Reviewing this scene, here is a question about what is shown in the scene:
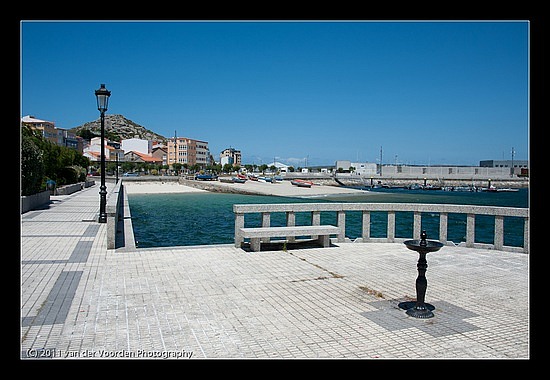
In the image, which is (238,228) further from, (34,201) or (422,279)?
(34,201)

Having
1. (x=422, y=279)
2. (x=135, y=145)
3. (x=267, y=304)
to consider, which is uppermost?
(x=135, y=145)

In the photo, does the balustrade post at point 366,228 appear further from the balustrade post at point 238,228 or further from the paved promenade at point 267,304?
the balustrade post at point 238,228

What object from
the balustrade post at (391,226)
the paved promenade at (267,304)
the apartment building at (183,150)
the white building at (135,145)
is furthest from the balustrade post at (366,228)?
the white building at (135,145)

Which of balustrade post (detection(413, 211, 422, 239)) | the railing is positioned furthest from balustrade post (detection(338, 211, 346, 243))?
balustrade post (detection(413, 211, 422, 239))

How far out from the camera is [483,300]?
23.0 ft

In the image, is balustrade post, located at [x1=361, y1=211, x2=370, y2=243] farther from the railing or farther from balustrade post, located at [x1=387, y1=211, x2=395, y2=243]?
balustrade post, located at [x1=387, y1=211, x2=395, y2=243]

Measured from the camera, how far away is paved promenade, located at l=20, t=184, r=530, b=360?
5.05 meters

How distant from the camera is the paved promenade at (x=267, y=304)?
5.05 m

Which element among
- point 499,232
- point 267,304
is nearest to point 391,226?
point 499,232

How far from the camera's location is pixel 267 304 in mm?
6703

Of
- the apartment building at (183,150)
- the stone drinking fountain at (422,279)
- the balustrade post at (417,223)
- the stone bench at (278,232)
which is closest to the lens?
the stone drinking fountain at (422,279)
